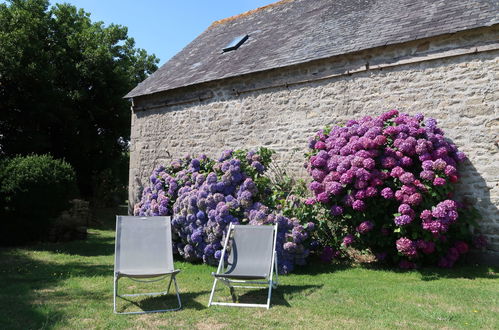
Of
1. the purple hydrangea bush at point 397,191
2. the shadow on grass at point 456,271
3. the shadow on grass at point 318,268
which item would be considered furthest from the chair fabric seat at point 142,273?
the shadow on grass at point 456,271

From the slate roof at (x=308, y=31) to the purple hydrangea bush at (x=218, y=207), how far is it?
247 centimetres

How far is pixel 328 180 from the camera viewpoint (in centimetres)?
662

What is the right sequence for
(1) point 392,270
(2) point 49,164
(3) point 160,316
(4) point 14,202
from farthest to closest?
1. (2) point 49,164
2. (4) point 14,202
3. (1) point 392,270
4. (3) point 160,316

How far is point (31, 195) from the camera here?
30.1ft

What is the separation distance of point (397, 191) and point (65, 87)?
13.3 metres

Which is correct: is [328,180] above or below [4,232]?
above

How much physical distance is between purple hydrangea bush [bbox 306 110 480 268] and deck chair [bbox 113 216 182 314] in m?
2.48

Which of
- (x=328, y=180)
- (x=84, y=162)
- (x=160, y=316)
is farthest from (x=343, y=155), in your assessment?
(x=84, y=162)

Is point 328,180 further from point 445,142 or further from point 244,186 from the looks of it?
point 445,142

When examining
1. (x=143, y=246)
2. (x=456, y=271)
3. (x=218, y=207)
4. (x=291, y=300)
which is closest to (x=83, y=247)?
(x=218, y=207)

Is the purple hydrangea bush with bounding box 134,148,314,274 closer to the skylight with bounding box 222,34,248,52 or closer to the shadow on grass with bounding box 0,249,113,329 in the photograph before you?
the shadow on grass with bounding box 0,249,113,329

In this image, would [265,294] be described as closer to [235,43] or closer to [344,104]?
[344,104]

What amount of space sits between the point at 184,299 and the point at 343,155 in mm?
3233

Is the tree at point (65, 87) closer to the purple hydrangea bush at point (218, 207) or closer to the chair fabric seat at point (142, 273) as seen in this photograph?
the purple hydrangea bush at point (218, 207)
